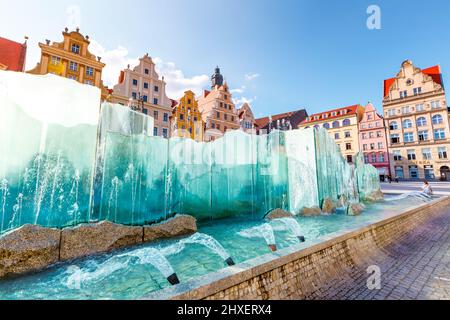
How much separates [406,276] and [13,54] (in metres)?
36.7

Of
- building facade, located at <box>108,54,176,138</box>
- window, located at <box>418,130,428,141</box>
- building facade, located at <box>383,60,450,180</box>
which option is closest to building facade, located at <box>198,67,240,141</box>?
building facade, located at <box>108,54,176,138</box>

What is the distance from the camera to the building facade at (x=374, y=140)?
132 feet

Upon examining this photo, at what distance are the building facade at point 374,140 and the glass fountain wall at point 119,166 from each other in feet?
122

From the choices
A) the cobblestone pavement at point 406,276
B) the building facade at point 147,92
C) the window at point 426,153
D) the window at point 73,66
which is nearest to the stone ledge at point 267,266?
the cobblestone pavement at point 406,276

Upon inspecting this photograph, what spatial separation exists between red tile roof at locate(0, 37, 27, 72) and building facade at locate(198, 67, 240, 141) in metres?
22.5

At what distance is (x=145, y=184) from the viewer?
7.21m

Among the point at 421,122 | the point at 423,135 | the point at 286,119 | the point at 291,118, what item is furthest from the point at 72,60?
the point at 423,135

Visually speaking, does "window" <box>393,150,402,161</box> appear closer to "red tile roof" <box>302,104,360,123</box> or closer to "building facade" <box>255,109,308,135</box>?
"red tile roof" <box>302,104,360,123</box>

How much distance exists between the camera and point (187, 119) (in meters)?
32.0

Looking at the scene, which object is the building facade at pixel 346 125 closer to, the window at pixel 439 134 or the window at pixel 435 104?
the window at pixel 435 104

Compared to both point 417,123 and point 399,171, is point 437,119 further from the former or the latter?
point 399,171
